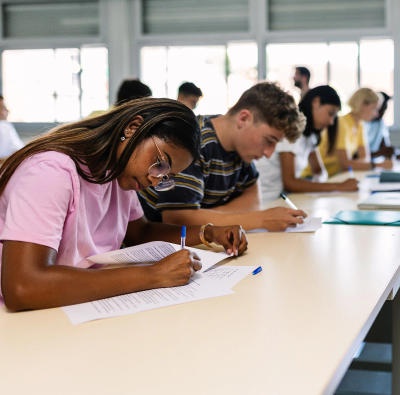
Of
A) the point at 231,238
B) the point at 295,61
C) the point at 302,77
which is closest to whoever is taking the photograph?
the point at 231,238

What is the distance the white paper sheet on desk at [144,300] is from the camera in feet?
2.89

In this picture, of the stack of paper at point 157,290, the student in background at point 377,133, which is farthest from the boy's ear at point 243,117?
the student in background at point 377,133

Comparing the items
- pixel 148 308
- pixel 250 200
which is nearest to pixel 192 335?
pixel 148 308

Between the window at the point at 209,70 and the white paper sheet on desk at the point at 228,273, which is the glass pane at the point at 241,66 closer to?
the window at the point at 209,70

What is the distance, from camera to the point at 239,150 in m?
1.87

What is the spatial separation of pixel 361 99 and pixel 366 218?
2.75m

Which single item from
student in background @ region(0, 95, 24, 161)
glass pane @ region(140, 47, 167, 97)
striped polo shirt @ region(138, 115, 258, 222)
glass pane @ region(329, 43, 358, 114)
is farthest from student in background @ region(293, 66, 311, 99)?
striped polo shirt @ region(138, 115, 258, 222)

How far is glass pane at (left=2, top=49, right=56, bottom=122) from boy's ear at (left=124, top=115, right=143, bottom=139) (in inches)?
217

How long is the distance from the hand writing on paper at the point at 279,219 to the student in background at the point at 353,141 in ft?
7.30

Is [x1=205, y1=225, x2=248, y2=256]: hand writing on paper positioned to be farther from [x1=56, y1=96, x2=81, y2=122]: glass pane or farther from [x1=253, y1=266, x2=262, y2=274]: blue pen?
[x1=56, y1=96, x2=81, y2=122]: glass pane

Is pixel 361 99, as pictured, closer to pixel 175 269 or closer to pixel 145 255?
pixel 145 255

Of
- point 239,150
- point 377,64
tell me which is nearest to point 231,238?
point 239,150

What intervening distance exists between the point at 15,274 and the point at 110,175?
12.5 inches

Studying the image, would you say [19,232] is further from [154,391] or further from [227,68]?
[227,68]
